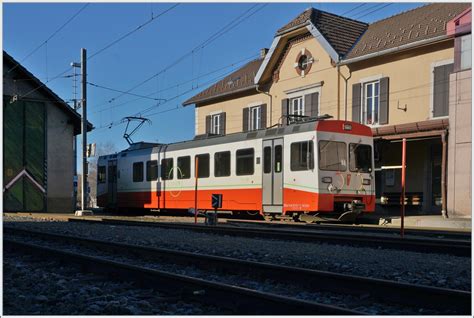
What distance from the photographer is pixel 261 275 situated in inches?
281

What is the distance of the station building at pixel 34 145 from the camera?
84.8 feet

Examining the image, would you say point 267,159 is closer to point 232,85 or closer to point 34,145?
point 232,85

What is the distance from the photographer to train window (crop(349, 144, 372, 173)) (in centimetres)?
1659

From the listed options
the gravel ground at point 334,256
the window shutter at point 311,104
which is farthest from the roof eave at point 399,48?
the gravel ground at point 334,256

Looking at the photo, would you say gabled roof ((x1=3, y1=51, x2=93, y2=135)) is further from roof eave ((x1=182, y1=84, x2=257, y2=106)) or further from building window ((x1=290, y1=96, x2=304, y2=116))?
building window ((x1=290, y1=96, x2=304, y2=116))

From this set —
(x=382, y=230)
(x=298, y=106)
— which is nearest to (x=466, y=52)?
(x=382, y=230)

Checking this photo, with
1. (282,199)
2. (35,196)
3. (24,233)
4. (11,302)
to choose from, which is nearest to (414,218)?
(282,199)

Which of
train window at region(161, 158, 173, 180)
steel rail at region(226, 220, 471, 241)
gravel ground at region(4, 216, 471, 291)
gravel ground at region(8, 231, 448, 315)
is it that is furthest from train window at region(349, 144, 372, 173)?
gravel ground at region(8, 231, 448, 315)

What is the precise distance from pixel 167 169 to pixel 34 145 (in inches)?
339

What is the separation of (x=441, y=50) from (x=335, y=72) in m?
5.14

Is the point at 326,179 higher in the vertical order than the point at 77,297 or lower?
higher

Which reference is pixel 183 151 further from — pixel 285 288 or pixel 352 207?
pixel 285 288

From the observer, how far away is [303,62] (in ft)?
84.2

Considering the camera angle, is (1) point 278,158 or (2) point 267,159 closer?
(1) point 278,158
